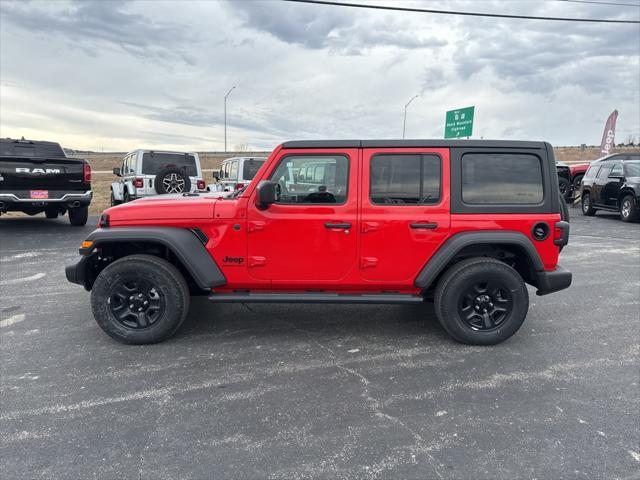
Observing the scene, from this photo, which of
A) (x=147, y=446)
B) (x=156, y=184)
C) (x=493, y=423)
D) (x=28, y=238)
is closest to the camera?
(x=147, y=446)

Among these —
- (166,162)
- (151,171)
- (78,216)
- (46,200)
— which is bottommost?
(78,216)

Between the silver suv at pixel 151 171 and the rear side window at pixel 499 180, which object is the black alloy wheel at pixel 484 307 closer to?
the rear side window at pixel 499 180

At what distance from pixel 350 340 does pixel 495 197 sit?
178 centimetres

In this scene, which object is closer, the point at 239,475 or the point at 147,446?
the point at 239,475

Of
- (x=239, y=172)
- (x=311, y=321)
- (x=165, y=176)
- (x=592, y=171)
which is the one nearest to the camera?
(x=311, y=321)

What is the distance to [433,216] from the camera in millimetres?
3793

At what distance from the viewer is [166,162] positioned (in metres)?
12.1

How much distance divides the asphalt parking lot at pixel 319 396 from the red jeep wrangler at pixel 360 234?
0.40 meters

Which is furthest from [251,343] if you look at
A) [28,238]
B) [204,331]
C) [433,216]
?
[28,238]

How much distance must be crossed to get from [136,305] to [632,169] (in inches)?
531

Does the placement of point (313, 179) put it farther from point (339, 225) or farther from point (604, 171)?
point (604, 171)

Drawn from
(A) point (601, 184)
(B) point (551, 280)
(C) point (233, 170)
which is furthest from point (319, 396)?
(A) point (601, 184)

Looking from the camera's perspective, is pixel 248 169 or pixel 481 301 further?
pixel 248 169

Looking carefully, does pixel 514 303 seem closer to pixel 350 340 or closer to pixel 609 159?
pixel 350 340
